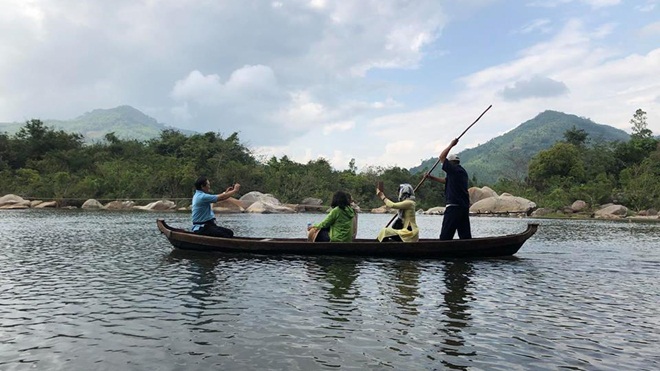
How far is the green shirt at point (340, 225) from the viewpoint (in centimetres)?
1390

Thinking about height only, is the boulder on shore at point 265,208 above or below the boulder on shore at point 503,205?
below

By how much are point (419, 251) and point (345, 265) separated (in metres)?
2.28

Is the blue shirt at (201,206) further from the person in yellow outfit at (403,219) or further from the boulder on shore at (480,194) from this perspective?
the boulder on shore at (480,194)

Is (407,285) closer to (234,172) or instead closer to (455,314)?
(455,314)

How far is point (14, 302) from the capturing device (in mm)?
8289

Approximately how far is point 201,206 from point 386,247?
5643 millimetres

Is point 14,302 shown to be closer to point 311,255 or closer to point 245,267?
point 245,267

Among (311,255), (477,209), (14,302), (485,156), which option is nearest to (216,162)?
(477,209)

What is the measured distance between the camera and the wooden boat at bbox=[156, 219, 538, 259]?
527 inches

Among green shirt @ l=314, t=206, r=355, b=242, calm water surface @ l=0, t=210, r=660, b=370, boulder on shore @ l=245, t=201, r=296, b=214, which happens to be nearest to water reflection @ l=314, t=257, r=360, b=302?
calm water surface @ l=0, t=210, r=660, b=370

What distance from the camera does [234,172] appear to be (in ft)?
202

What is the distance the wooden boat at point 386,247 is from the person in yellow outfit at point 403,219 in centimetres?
29

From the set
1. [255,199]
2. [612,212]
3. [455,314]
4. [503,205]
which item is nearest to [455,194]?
[455,314]

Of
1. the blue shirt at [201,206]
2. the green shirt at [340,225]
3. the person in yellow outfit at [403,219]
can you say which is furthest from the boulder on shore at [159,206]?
the person in yellow outfit at [403,219]
